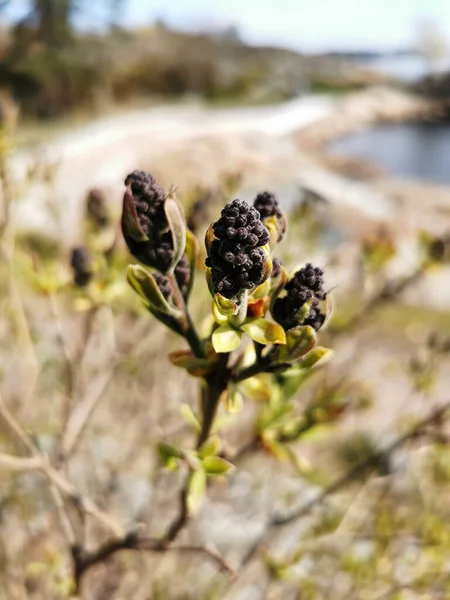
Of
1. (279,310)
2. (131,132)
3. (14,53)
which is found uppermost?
(14,53)

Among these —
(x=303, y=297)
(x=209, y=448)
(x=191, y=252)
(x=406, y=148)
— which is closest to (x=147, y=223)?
(x=191, y=252)

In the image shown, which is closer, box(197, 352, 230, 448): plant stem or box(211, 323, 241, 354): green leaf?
box(211, 323, 241, 354): green leaf

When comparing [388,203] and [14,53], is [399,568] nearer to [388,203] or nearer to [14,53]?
[388,203]

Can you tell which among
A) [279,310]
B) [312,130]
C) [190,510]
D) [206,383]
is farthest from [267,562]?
[312,130]

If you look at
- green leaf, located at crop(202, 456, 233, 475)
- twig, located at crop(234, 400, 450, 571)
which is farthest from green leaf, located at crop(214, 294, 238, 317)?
twig, located at crop(234, 400, 450, 571)

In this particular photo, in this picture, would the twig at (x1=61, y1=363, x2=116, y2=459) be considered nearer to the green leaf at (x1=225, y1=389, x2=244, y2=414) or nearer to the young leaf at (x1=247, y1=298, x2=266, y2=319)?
the green leaf at (x1=225, y1=389, x2=244, y2=414)

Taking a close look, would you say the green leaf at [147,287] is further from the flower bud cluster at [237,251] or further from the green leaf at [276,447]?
the green leaf at [276,447]

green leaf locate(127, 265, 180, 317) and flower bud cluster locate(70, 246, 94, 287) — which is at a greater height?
green leaf locate(127, 265, 180, 317)
